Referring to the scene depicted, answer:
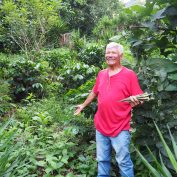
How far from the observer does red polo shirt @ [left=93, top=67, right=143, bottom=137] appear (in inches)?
127

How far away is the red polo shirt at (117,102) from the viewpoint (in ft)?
10.6

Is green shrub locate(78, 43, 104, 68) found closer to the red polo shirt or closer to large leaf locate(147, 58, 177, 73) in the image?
the red polo shirt

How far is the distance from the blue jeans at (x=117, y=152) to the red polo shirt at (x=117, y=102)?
0.25ft

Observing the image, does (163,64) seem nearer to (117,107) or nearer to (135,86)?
(135,86)

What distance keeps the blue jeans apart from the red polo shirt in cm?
8

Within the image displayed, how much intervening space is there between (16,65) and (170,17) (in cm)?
528

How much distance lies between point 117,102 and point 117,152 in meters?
0.53

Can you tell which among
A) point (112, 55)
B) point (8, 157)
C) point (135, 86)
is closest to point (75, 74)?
point (112, 55)

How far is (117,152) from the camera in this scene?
3270mm

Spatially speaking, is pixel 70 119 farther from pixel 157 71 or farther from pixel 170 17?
pixel 170 17

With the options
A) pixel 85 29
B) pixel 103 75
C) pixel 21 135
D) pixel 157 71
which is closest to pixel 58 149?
pixel 21 135

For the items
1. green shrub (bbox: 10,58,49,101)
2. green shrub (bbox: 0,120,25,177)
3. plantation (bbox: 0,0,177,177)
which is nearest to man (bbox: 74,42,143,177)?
plantation (bbox: 0,0,177,177)

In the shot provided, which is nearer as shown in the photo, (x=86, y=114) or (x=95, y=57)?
(x=86, y=114)

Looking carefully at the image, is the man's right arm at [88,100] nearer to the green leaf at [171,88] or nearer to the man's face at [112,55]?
the man's face at [112,55]
